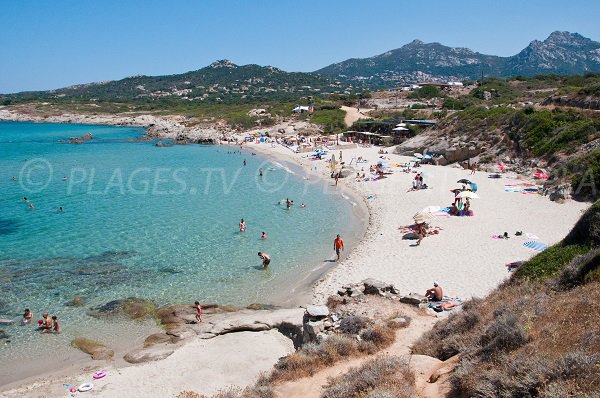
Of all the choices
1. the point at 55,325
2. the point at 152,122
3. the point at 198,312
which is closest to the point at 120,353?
the point at 198,312

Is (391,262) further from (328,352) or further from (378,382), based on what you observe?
(378,382)

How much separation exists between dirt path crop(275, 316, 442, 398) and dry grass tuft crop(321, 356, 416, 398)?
26 centimetres

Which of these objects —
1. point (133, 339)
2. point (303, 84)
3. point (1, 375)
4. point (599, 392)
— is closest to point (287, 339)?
point (133, 339)

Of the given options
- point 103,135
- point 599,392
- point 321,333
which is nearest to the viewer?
point 599,392

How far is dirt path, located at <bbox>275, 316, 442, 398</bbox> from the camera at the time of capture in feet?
21.9

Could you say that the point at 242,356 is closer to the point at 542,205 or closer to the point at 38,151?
the point at 542,205

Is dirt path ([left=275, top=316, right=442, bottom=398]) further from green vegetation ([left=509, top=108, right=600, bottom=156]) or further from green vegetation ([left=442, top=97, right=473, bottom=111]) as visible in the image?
green vegetation ([left=442, top=97, right=473, bottom=111])

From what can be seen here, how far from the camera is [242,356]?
10.9 metres

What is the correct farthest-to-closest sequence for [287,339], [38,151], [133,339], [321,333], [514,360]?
[38,151] → [133,339] → [287,339] → [321,333] → [514,360]

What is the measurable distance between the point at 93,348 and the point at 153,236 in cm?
1052

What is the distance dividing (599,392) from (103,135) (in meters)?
88.0

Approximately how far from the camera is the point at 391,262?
1666 cm

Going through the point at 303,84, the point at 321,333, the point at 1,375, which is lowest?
the point at 1,375

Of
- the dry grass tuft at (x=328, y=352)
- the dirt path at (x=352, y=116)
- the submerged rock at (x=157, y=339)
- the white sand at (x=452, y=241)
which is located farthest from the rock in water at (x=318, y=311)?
the dirt path at (x=352, y=116)
